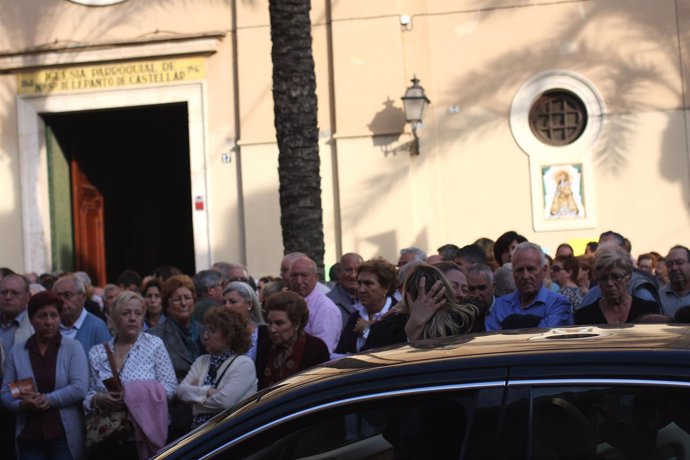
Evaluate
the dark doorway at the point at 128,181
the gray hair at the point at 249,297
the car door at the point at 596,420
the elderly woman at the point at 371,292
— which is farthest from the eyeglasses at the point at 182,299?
the dark doorway at the point at 128,181

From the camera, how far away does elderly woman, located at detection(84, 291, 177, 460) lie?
7367 millimetres

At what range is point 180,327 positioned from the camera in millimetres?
8758

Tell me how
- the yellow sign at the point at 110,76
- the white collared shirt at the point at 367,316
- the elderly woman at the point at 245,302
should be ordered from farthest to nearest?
the yellow sign at the point at 110,76, the elderly woman at the point at 245,302, the white collared shirt at the point at 367,316

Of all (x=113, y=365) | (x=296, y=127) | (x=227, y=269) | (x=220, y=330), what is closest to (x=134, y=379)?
(x=113, y=365)

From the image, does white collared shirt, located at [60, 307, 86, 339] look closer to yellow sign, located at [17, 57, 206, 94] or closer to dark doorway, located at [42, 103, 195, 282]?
yellow sign, located at [17, 57, 206, 94]

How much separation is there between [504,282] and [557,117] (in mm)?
8636

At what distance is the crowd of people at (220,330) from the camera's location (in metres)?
6.86

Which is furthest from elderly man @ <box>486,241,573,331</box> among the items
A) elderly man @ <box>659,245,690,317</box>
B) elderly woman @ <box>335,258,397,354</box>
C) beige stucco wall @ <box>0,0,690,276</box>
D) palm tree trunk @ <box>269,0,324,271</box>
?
beige stucco wall @ <box>0,0,690,276</box>

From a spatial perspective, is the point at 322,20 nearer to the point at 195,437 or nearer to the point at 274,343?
the point at 274,343

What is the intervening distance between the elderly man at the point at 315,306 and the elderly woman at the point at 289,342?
3.14 ft

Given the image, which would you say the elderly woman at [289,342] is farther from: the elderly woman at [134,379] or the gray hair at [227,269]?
the gray hair at [227,269]

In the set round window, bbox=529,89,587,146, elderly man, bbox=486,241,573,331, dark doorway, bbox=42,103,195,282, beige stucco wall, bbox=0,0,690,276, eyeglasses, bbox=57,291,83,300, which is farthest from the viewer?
dark doorway, bbox=42,103,195,282

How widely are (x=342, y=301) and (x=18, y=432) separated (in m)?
3.08

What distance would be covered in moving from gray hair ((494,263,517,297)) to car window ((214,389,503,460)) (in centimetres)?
541
